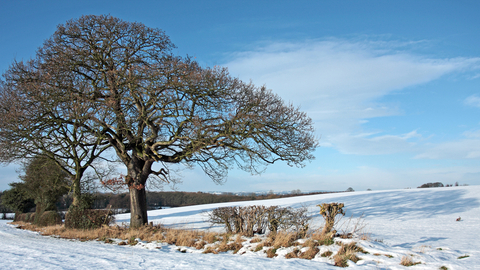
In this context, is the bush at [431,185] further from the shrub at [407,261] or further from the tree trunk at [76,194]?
the tree trunk at [76,194]

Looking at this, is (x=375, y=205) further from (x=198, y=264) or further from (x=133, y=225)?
(x=198, y=264)

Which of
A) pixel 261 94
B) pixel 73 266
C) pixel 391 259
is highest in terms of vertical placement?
pixel 261 94

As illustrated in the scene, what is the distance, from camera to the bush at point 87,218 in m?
13.9

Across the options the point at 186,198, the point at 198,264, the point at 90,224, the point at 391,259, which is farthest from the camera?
the point at 186,198

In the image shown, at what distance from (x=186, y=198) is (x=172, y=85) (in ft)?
132

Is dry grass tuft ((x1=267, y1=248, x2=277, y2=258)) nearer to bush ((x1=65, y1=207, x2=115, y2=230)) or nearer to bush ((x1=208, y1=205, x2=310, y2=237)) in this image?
bush ((x1=208, y1=205, x2=310, y2=237))

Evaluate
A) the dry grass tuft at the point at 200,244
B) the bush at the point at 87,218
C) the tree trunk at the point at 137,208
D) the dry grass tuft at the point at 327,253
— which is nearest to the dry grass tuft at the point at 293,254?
the dry grass tuft at the point at 327,253

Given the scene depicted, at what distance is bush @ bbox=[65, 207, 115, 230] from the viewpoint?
546 inches

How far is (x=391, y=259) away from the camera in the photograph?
6.52m

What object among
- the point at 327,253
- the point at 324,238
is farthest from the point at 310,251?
the point at 324,238

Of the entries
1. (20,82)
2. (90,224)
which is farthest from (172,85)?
(90,224)

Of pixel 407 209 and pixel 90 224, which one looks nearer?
pixel 90 224

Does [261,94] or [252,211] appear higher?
[261,94]

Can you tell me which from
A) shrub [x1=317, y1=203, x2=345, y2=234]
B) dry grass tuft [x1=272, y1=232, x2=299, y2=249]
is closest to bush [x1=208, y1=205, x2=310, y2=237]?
dry grass tuft [x1=272, y1=232, x2=299, y2=249]
